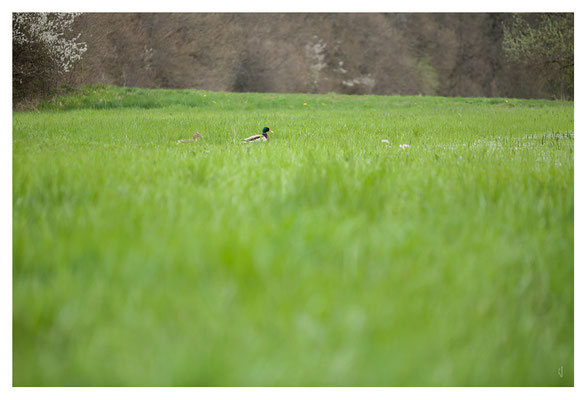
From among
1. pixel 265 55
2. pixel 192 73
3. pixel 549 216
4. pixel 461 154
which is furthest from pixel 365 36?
pixel 549 216

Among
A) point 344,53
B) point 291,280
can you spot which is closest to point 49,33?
point 291,280

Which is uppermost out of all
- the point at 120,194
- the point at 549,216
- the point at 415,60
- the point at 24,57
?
the point at 415,60

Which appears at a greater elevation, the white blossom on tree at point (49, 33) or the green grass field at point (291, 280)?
the white blossom on tree at point (49, 33)

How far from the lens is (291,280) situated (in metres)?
→ 1.10

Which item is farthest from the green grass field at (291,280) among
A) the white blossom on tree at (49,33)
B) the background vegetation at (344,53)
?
the background vegetation at (344,53)

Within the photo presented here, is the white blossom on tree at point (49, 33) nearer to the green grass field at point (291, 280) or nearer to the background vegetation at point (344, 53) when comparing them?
the background vegetation at point (344, 53)

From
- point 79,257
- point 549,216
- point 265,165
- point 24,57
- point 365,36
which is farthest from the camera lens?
point 365,36

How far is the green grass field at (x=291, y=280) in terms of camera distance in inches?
32.1

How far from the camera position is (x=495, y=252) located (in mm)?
1351

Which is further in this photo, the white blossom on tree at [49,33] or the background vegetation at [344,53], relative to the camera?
the background vegetation at [344,53]

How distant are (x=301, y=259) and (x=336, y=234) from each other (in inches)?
9.7

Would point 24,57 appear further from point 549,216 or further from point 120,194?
point 549,216

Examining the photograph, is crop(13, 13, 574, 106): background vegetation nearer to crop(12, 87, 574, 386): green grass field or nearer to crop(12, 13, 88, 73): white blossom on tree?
crop(12, 13, 88, 73): white blossom on tree

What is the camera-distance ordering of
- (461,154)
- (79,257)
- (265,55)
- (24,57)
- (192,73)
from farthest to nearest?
(265,55) < (192,73) < (24,57) < (461,154) < (79,257)
